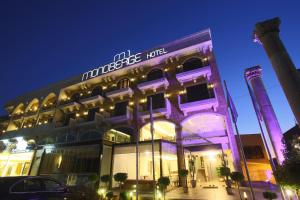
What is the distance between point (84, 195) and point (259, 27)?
1510 centimetres

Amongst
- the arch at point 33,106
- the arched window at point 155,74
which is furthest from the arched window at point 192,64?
the arch at point 33,106

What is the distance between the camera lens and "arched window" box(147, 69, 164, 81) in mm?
26391

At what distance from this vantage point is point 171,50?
2581 cm

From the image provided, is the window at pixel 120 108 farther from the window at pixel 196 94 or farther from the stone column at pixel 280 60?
the stone column at pixel 280 60

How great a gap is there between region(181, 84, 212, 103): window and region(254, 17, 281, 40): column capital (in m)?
11.8

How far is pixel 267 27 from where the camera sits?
9.76m

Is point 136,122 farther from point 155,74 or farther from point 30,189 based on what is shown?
point 30,189

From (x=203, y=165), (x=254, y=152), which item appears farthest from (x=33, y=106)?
(x=254, y=152)

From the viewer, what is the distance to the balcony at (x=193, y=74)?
22.5 m

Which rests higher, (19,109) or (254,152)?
(19,109)

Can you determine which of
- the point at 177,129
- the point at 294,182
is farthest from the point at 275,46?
the point at 177,129

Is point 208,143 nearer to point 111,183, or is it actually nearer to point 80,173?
point 111,183

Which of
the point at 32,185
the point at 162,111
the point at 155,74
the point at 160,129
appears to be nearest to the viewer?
the point at 32,185

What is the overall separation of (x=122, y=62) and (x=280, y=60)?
23740mm
